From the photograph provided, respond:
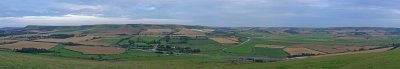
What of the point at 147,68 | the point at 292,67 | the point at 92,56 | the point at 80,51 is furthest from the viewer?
the point at 80,51

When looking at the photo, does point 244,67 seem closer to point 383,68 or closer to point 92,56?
point 383,68

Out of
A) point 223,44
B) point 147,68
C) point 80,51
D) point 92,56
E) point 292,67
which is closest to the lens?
point 292,67

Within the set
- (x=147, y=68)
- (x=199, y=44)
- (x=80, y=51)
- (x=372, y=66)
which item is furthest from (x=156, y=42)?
(x=372, y=66)

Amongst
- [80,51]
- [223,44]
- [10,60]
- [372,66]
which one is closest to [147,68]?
[10,60]

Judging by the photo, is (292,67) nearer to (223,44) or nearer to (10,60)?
(10,60)

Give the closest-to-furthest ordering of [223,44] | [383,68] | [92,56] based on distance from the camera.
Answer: [383,68] < [92,56] < [223,44]

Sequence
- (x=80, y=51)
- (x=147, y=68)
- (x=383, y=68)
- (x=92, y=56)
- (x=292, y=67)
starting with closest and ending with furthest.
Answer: (x=383, y=68) → (x=292, y=67) → (x=147, y=68) → (x=92, y=56) → (x=80, y=51)

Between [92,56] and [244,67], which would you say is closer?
[244,67]

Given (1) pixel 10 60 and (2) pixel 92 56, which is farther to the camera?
(2) pixel 92 56
